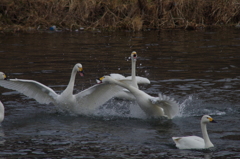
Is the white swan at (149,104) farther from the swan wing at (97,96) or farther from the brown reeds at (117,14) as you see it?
the brown reeds at (117,14)

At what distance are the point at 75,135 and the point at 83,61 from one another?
712cm

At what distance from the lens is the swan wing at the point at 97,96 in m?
9.18

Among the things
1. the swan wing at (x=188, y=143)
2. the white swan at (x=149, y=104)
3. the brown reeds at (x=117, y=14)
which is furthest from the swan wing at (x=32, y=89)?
the brown reeds at (x=117, y=14)

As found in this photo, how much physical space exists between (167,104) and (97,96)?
5.89ft

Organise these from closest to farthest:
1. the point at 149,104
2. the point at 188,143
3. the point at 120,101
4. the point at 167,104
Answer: the point at 188,143 → the point at 167,104 → the point at 149,104 → the point at 120,101

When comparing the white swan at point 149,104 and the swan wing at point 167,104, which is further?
the white swan at point 149,104

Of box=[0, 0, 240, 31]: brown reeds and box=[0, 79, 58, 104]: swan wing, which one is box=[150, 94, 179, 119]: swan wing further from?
box=[0, 0, 240, 31]: brown reeds

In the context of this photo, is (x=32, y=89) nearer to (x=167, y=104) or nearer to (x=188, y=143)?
(x=167, y=104)

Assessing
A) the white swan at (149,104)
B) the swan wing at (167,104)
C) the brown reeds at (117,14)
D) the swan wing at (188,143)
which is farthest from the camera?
the brown reeds at (117,14)

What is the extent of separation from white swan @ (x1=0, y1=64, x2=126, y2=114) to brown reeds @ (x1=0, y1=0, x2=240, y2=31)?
500 inches

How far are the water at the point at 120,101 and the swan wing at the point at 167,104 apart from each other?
191 millimetres

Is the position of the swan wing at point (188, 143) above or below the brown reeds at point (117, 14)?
below

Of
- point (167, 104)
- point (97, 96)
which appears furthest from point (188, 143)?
point (97, 96)

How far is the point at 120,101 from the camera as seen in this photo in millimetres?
10508
